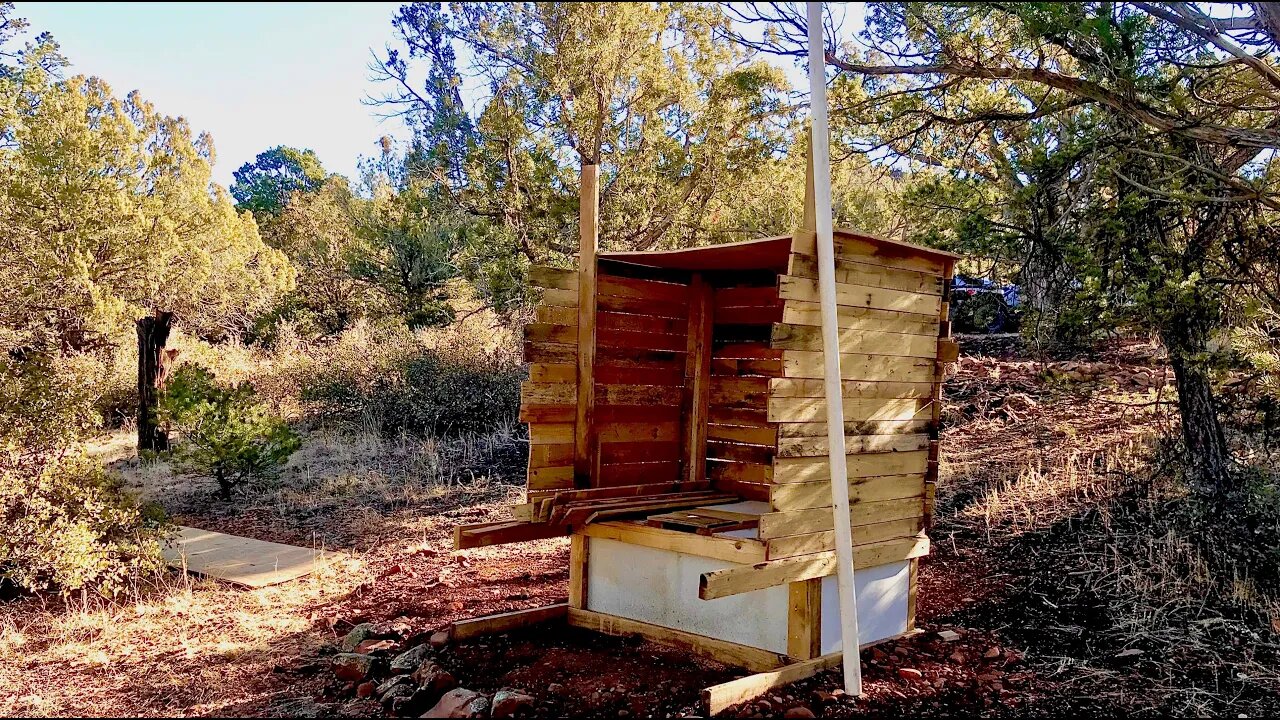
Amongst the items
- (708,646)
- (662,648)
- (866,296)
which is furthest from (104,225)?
(866,296)

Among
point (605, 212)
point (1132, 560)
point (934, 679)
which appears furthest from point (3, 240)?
point (1132, 560)

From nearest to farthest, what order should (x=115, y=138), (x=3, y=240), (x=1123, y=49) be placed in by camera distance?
(x=1123, y=49) < (x=3, y=240) < (x=115, y=138)

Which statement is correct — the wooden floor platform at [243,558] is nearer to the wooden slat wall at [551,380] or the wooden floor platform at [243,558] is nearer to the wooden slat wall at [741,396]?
the wooden slat wall at [551,380]

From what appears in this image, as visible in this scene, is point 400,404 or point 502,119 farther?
point 400,404

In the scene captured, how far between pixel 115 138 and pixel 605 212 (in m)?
8.39

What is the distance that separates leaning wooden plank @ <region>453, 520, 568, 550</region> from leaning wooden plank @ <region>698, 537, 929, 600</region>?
1004mm

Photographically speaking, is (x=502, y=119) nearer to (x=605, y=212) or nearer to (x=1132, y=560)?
(x=605, y=212)

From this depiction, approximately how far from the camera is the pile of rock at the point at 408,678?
3168mm

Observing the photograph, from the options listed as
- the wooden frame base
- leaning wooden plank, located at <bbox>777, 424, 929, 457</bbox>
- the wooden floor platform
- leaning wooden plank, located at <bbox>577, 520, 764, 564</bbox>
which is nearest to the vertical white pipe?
leaning wooden plank, located at <bbox>777, 424, 929, 457</bbox>

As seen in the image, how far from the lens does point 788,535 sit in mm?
3385

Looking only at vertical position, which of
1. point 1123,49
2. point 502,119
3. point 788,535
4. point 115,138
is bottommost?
point 788,535

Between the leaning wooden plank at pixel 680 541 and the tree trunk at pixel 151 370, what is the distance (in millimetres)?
7546

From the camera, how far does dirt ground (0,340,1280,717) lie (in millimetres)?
3422

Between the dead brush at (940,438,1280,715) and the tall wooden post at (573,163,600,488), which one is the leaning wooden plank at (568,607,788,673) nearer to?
the tall wooden post at (573,163,600,488)
